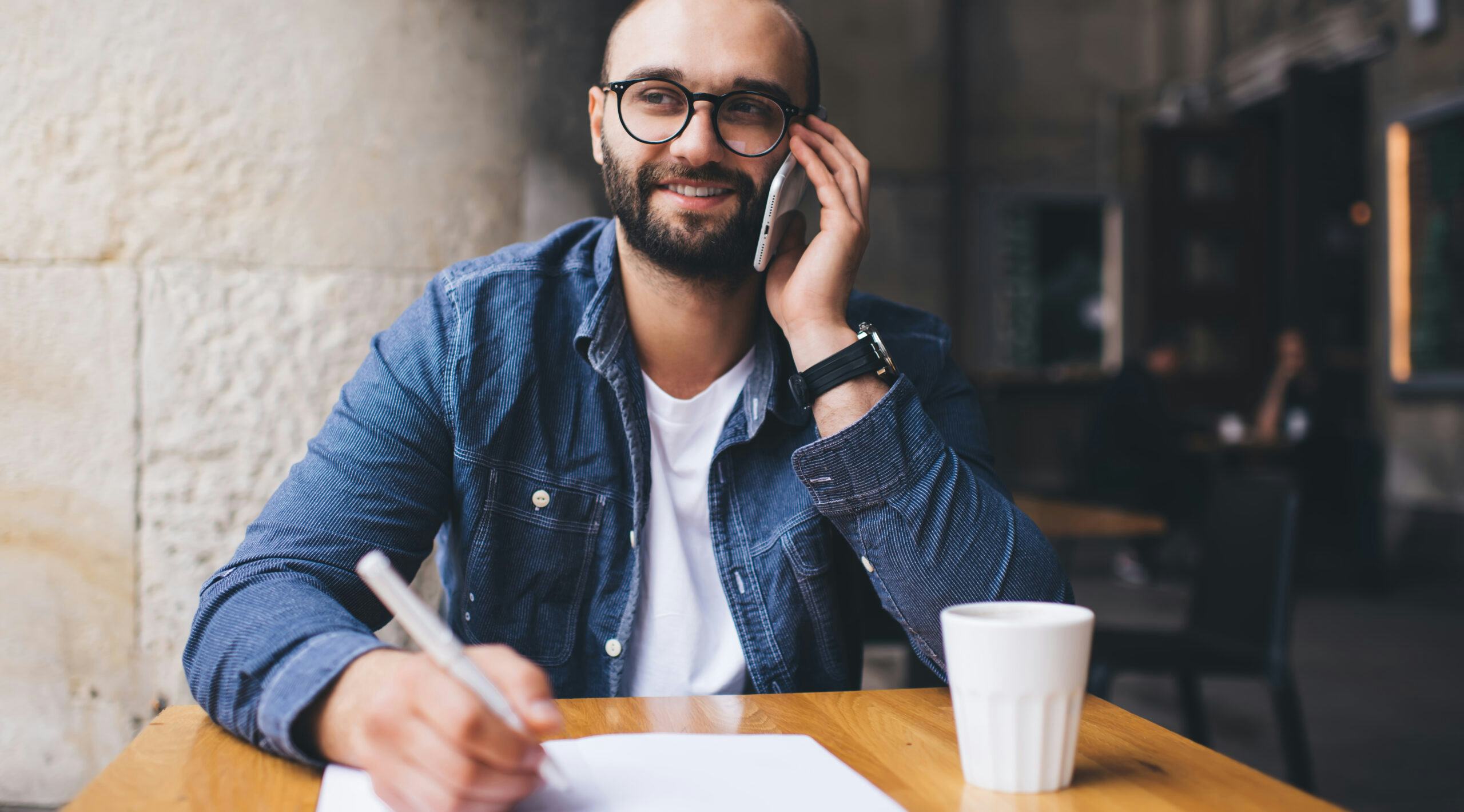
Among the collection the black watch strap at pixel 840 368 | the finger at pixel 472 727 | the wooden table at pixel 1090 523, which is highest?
the black watch strap at pixel 840 368

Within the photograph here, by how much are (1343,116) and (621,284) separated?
8.19 meters

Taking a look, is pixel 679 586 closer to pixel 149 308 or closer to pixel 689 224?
pixel 689 224

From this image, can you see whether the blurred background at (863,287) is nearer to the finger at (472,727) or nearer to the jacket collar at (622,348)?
the jacket collar at (622,348)

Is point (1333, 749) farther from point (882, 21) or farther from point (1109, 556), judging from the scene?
point (882, 21)

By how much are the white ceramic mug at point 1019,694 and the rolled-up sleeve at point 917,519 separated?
364mm

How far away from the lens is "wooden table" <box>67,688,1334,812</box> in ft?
2.27

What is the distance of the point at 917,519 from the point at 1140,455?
246 inches

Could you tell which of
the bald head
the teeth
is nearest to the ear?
the bald head

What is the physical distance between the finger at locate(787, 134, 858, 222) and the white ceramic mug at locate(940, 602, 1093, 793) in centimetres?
69

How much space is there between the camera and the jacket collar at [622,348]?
1.29m

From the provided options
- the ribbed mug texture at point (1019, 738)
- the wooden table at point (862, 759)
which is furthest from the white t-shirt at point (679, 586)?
the ribbed mug texture at point (1019, 738)

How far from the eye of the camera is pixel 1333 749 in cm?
331

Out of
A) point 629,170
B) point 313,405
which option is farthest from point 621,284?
point 313,405

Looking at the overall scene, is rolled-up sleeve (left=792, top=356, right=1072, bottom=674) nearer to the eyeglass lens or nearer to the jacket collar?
the jacket collar
